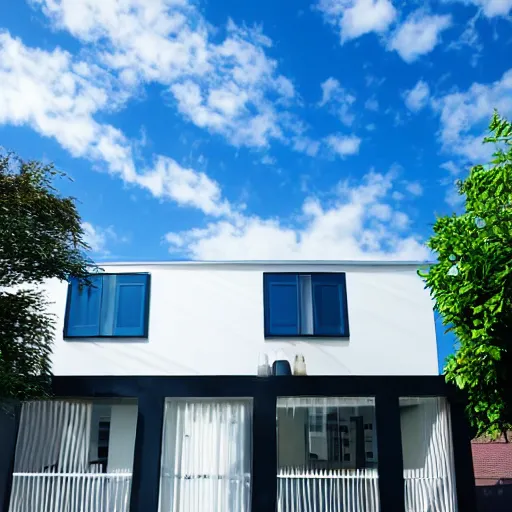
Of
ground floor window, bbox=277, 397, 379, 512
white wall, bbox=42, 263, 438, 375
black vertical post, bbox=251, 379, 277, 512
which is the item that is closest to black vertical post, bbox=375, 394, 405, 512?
ground floor window, bbox=277, 397, 379, 512

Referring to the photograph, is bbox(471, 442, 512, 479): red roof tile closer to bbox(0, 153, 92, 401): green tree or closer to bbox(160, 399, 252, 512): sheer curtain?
bbox(160, 399, 252, 512): sheer curtain

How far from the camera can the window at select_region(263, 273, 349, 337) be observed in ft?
48.1

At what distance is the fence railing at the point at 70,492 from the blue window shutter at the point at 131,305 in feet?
14.8

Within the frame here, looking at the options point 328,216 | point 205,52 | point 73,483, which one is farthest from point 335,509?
point 328,216

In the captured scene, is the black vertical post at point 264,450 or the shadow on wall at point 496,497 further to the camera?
the shadow on wall at point 496,497

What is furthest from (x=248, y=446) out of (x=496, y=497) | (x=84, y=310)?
(x=496, y=497)

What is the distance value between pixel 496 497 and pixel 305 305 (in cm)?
651

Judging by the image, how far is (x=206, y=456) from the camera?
10.6 metres

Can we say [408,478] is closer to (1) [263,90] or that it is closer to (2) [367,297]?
(2) [367,297]

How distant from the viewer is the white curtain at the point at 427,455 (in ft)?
34.5

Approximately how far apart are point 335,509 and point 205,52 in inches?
379

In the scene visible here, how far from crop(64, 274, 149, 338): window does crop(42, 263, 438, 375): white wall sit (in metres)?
0.17

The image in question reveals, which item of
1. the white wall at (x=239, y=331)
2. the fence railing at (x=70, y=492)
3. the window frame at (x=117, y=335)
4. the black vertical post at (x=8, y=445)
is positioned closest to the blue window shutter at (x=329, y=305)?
the white wall at (x=239, y=331)

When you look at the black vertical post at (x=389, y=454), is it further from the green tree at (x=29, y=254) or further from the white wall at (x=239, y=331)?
the green tree at (x=29, y=254)
